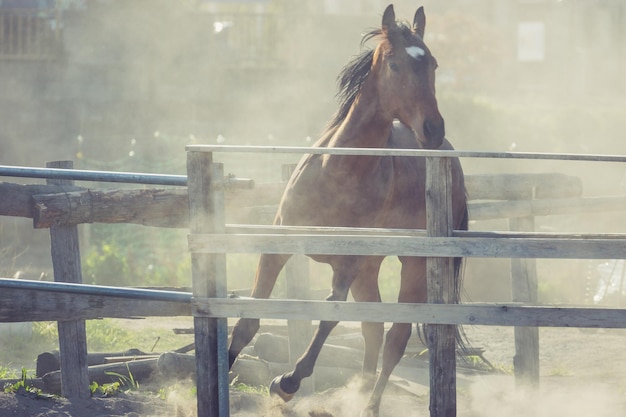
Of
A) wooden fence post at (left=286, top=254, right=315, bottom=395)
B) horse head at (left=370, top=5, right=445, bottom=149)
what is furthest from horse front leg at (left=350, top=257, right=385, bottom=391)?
horse head at (left=370, top=5, right=445, bottom=149)

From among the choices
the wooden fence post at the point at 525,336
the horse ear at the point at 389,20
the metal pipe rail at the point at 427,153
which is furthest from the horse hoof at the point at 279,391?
the wooden fence post at the point at 525,336

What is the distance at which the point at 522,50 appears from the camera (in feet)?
116

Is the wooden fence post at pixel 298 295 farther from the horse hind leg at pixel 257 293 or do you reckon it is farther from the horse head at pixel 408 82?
the horse head at pixel 408 82

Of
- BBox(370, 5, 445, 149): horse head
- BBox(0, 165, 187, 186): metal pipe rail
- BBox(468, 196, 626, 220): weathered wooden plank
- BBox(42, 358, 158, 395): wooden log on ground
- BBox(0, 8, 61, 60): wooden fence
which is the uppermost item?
BBox(0, 8, 61, 60): wooden fence

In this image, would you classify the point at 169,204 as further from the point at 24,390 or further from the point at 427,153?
the point at 427,153

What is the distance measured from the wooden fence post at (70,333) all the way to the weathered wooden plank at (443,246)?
1898 millimetres

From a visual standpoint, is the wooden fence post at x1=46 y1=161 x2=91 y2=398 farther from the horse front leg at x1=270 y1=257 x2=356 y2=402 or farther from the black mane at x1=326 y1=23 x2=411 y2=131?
the black mane at x1=326 y1=23 x2=411 y2=131

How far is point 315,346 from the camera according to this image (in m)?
5.54

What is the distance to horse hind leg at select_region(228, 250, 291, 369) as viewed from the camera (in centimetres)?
571

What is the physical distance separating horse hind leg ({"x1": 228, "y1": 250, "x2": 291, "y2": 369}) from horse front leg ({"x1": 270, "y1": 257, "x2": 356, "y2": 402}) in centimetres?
34

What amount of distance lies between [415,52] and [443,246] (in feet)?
6.29

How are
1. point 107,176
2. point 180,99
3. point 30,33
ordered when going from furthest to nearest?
point 180,99, point 30,33, point 107,176

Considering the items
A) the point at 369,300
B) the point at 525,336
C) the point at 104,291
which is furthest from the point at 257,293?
the point at 525,336

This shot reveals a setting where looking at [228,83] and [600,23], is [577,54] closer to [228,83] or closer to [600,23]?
[600,23]
